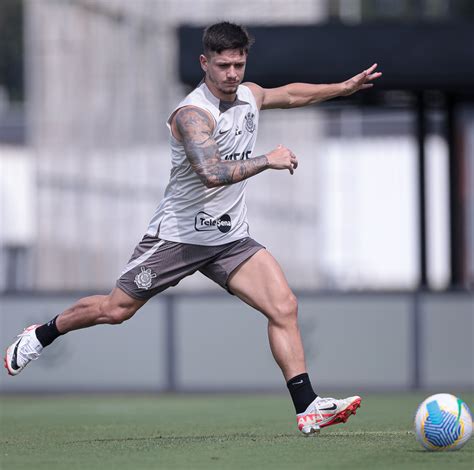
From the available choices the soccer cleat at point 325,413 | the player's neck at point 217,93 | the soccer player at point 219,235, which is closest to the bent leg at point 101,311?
the soccer player at point 219,235

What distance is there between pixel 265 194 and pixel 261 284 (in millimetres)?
15177

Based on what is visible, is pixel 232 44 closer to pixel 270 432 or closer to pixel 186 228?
pixel 186 228

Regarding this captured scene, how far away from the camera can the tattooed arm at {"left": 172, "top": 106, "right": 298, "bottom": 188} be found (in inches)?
332

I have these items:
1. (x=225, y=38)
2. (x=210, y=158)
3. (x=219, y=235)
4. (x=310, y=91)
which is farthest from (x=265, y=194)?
(x=210, y=158)

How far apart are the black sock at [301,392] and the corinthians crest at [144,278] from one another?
1.11 m

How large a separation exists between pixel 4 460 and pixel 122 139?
16102 mm

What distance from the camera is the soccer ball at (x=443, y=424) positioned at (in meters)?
7.82

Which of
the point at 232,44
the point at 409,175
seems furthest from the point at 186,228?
the point at 409,175

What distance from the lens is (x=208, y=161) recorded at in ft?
28.2

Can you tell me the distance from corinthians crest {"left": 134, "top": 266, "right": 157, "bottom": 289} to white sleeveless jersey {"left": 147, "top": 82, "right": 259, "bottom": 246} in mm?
235

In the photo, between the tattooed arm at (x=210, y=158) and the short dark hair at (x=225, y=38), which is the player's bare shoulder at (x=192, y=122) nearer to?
the tattooed arm at (x=210, y=158)

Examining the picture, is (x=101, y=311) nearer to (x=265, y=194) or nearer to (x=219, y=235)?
(x=219, y=235)

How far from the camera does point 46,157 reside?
2427 centimetres

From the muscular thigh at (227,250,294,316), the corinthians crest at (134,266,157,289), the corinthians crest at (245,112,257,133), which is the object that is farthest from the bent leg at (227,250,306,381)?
the corinthians crest at (245,112,257,133)
